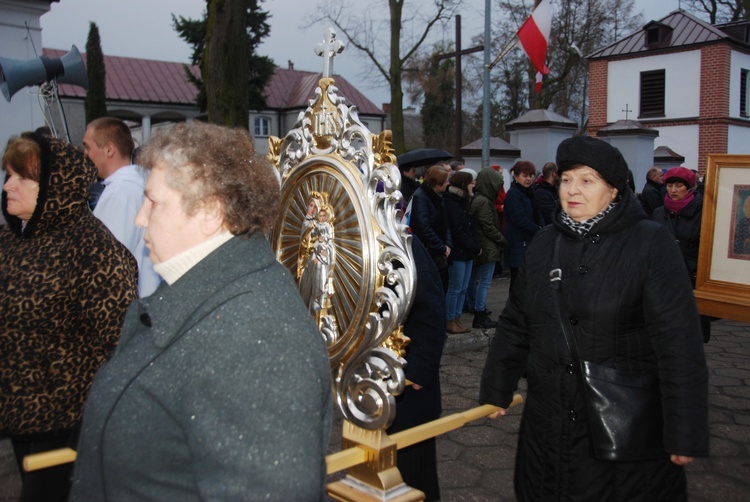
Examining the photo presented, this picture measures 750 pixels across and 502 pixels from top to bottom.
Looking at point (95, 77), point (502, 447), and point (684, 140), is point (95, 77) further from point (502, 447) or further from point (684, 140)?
point (502, 447)

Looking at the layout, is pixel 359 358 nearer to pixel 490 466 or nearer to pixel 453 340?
pixel 490 466

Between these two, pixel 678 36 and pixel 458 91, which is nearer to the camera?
pixel 458 91

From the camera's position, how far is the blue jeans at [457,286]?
7398 mm

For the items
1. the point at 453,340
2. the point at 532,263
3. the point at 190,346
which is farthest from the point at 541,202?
the point at 190,346

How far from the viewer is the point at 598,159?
2.64 m

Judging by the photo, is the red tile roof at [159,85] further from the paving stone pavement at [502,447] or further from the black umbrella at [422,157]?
the paving stone pavement at [502,447]

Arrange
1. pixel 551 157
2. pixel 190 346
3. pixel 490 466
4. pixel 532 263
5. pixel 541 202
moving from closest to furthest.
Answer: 1. pixel 190 346
2. pixel 532 263
3. pixel 490 466
4. pixel 541 202
5. pixel 551 157

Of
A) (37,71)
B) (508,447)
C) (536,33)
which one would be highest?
(536,33)

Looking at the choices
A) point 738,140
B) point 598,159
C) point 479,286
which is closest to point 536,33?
point 479,286

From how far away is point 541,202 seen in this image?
8547 millimetres

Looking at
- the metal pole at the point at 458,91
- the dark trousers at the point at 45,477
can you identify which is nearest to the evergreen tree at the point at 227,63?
the dark trousers at the point at 45,477

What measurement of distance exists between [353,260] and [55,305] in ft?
3.60

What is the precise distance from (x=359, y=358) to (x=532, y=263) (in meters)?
0.77

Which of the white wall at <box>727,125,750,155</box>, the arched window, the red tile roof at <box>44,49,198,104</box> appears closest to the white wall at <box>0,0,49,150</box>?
the white wall at <box>727,125,750,155</box>
